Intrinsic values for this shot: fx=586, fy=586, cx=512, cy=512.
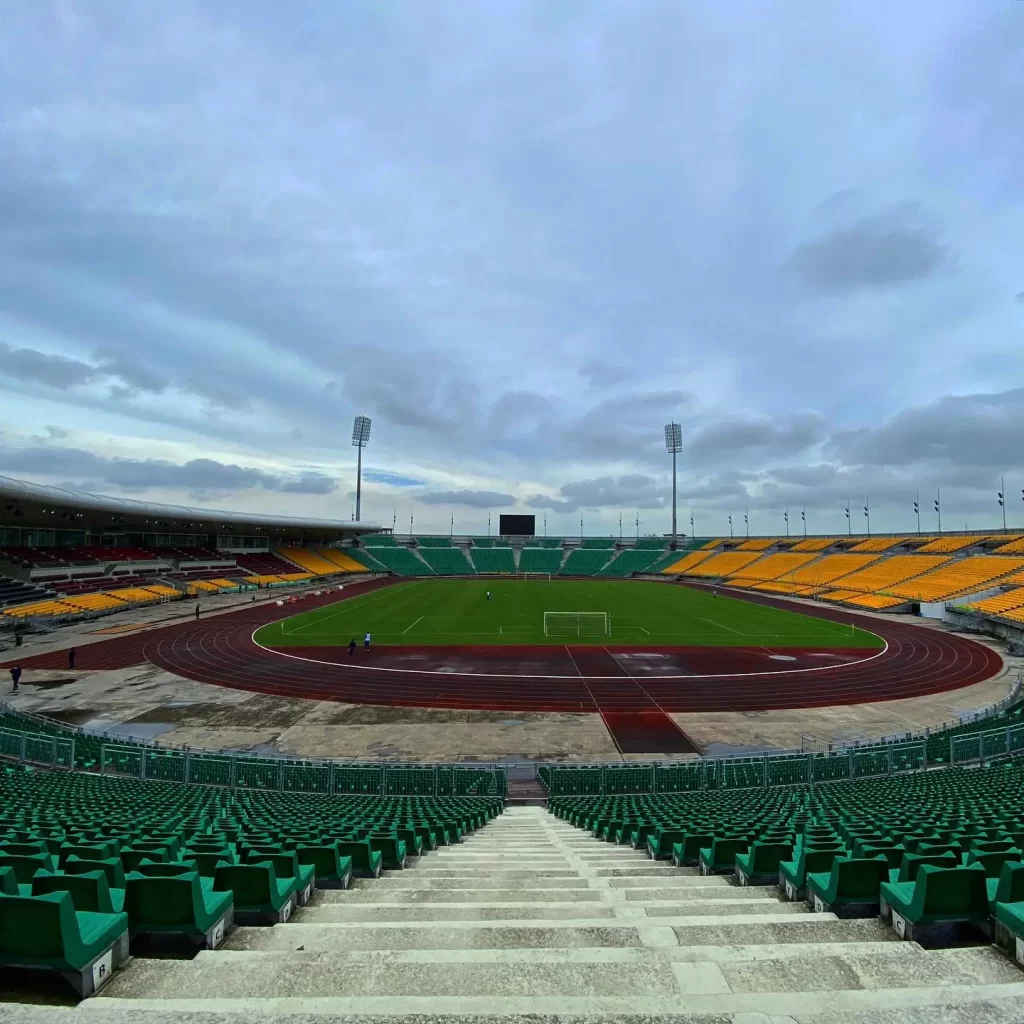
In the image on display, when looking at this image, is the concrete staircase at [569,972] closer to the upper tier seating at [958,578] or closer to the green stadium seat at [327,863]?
the green stadium seat at [327,863]

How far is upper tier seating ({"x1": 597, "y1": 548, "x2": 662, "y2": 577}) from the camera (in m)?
109

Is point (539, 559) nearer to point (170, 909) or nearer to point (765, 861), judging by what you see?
point (765, 861)

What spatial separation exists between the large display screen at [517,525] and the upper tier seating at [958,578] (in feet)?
220

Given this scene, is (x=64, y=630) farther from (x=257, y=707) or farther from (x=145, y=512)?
(x=257, y=707)

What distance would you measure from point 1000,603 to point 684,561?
6054 centimetres

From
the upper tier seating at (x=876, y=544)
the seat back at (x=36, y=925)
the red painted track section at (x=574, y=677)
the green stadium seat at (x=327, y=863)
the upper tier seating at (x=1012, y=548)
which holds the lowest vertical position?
the red painted track section at (x=574, y=677)

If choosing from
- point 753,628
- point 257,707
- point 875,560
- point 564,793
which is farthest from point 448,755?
point 875,560

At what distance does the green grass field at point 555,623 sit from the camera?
135ft

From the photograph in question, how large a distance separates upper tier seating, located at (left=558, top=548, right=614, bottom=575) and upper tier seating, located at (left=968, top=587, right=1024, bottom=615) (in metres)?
64.7

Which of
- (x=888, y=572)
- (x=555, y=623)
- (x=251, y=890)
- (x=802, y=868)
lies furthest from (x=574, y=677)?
(x=888, y=572)

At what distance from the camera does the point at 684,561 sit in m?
107

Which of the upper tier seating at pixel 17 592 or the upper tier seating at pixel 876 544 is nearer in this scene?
the upper tier seating at pixel 17 592

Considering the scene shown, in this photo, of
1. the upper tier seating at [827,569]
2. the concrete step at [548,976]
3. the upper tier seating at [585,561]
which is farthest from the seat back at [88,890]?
the upper tier seating at [585,561]

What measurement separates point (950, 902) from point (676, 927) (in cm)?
161
